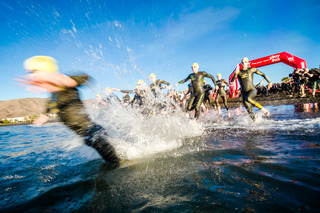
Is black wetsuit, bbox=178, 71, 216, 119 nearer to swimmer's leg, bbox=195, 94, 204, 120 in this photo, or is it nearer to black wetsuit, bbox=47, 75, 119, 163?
swimmer's leg, bbox=195, 94, 204, 120

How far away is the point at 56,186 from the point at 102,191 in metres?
0.66

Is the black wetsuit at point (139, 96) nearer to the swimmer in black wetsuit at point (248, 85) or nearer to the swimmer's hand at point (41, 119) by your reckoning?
the swimmer in black wetsuit at point (248, 85)

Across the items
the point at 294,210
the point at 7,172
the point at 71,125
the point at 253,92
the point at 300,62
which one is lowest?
the point at 7,172

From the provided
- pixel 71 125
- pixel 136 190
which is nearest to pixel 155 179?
pixel 136 190

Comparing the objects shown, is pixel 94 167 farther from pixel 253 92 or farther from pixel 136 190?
pixel 253 92

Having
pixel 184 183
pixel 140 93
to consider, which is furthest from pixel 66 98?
pixel 140 93

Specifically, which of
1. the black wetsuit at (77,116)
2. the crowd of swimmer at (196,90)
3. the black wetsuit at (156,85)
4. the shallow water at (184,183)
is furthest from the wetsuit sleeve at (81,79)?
the black wetsuit at (156,85)

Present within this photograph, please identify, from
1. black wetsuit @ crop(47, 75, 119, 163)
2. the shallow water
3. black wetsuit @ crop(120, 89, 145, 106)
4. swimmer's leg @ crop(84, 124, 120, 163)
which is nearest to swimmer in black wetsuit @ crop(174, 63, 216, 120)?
black wetsuit @ crop(120, 89, 145, 106)

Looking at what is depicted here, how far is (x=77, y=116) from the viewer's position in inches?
88.6

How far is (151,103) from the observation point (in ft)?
26.2

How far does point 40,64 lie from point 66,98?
550mm

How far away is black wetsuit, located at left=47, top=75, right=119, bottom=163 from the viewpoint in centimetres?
222

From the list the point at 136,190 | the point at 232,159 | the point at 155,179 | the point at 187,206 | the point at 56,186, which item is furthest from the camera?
the point at 232,159

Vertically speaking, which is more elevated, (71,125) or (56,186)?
(71,125)
